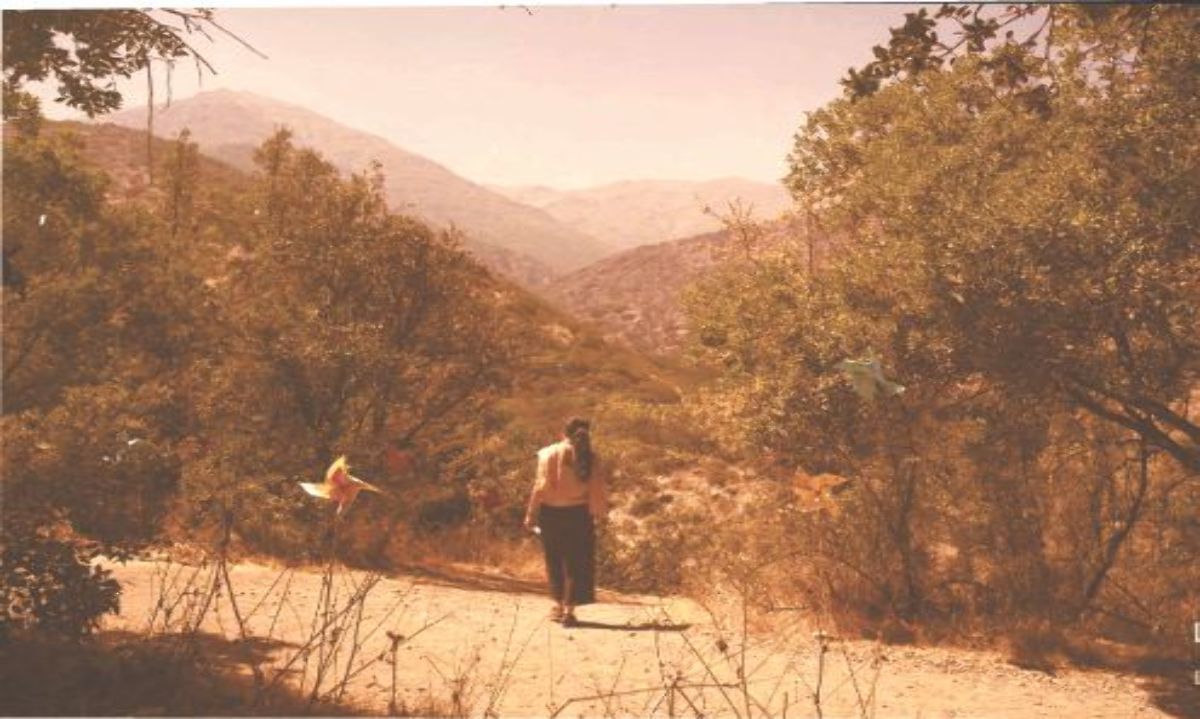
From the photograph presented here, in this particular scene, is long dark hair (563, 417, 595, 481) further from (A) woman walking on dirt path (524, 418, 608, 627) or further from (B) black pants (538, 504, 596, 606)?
(B) black pants (538, 504, 596, 606)

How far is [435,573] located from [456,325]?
15.1 ft

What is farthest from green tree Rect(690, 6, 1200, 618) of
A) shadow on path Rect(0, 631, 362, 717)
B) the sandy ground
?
shadow on path Rect(0, 631, 362, 717)

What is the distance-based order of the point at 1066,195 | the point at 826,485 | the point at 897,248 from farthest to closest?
the point at 826,485 → the point at 897,248 → the point at 1066,195

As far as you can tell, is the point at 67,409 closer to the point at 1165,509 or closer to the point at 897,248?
the point at 897,248

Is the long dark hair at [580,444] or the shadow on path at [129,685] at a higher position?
the long dark hair at [580,444]

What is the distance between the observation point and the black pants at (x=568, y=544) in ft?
28.9

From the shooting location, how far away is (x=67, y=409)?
619cm

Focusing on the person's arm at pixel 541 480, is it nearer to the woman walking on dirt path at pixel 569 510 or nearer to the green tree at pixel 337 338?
the woman walking on dirt path at pixel 569 510

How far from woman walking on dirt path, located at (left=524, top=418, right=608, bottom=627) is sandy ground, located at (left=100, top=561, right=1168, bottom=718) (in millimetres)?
397

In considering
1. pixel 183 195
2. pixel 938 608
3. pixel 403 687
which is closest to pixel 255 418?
pixel 403 687

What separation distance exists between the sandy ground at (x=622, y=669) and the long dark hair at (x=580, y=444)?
60.0 inches

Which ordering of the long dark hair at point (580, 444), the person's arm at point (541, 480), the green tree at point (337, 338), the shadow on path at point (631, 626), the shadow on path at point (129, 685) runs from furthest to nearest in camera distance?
the green tree at point (337, 338) < the person's arm at point (541, 480) < the long dark hair at point (580, 444) < the shadow on path at point (631, 626) < the shadow on path at point (129, 685)

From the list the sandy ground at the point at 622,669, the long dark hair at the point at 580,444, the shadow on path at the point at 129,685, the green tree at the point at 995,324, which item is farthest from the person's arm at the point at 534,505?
the shadow on path at the point at 129,685

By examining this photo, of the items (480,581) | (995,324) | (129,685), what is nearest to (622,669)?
(129,685)
